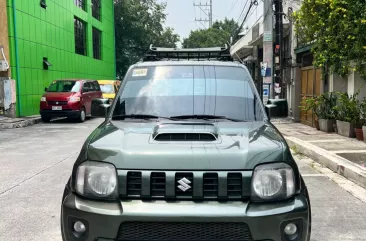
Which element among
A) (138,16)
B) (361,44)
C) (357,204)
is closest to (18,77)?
(361,44)

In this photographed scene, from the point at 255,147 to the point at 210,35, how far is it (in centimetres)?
6778

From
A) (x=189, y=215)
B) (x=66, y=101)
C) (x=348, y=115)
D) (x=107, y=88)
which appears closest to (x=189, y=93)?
(x=189, y=215)

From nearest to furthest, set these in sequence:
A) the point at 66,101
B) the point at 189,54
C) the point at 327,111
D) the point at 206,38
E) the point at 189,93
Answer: the point at 189,93 → the point at 189,54 → the point at 327,111 → the point at 66,101 → the point at 206,38

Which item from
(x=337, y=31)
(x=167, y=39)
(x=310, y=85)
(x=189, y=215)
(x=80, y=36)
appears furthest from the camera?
(x=167, y=39)

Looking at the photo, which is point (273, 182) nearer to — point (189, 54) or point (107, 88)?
point (189, 54)

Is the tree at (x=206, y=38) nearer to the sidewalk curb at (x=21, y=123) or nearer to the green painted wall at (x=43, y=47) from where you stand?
the green painted wall at (x=43, y=47)

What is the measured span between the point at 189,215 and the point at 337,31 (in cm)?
907

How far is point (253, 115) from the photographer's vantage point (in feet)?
11.9

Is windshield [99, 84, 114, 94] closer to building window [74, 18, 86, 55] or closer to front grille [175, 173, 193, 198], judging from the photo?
building window [74, 18, 86, 55]

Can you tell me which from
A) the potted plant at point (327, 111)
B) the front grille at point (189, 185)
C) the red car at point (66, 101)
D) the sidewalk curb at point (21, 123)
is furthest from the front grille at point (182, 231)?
the red car at point (66, 101)

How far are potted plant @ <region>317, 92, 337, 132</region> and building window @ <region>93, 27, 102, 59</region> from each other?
2402cm

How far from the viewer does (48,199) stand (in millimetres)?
5363

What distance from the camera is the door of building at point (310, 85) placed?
13508mm

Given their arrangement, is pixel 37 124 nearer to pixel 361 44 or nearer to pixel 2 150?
pixel 2 150
